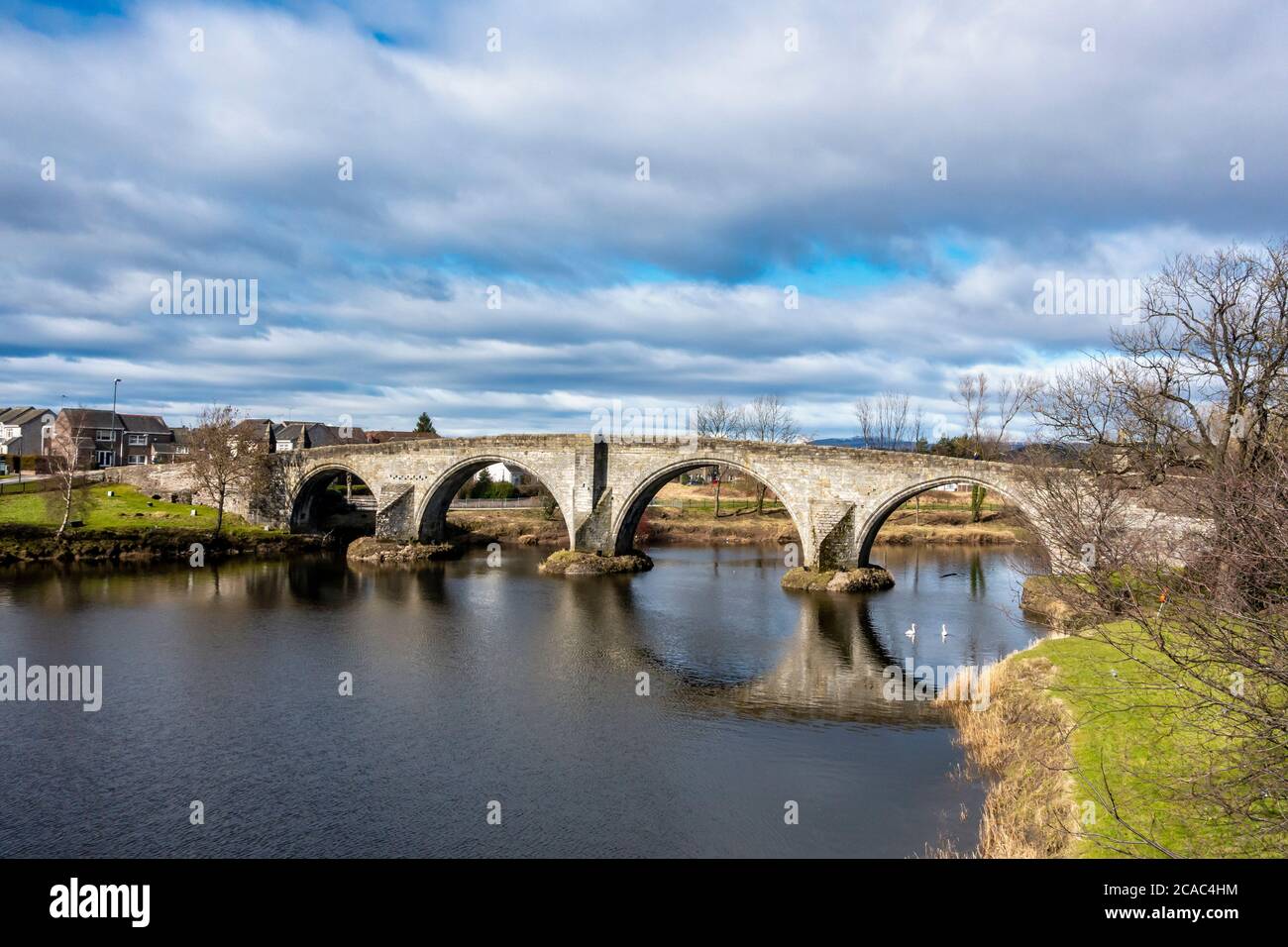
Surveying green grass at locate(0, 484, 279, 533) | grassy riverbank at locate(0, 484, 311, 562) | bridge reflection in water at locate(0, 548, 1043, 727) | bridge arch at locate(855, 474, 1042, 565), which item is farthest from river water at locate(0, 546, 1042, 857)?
green grass at locate(0, 484, 279, 533)

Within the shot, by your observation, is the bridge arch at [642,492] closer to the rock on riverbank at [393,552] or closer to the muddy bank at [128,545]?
the rock on riverbank at [393,552]

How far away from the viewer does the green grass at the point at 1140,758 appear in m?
9.02

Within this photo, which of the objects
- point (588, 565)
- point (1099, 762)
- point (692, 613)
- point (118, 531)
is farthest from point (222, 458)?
point (1099, 762)

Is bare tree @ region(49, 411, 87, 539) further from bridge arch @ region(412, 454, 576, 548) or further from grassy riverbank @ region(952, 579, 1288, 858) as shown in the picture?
grassy riverbank @ region(952, 579, 1288, 858)

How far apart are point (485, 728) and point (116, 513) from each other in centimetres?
4115

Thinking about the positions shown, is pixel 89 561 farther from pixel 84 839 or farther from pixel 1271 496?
pixel 1271 496

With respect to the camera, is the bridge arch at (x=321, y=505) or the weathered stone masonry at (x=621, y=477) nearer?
the weathered stone masonry at (x=621, y=477)

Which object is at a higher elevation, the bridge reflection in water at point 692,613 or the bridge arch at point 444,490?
the bridge arch at point 444,490

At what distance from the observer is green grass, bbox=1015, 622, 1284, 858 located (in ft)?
29.6

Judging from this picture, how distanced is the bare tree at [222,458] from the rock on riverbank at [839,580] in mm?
32560

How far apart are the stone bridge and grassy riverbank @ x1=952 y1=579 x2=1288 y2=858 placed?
10.8 metres

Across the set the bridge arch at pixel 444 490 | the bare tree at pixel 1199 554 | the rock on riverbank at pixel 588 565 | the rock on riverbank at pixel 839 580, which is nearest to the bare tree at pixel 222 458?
the bridge arch at pixel 444 490

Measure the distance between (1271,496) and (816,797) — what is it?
30.4ft

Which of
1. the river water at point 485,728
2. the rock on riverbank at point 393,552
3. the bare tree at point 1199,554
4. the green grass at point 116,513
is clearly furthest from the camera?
the rock on riverbank at point 393,552
